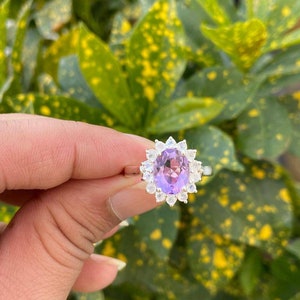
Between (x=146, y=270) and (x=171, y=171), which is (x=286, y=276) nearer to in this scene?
(x=146, y=270)

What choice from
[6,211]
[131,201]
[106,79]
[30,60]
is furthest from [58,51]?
[131,201]

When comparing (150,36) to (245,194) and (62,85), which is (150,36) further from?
(245,194)

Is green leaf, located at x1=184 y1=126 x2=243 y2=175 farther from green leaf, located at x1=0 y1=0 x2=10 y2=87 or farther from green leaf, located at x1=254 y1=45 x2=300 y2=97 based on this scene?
green leaf, located at x1=0 y1=0 x2=10 y2=87

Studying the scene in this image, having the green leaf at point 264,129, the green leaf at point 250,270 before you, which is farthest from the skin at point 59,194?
the green leaf at point 250,270

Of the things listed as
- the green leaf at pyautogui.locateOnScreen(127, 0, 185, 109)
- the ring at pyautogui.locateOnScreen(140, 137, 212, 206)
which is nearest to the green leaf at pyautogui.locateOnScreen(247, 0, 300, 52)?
the green leaf at pyautogui.locateOnScreen(127, 0, 185, 109)

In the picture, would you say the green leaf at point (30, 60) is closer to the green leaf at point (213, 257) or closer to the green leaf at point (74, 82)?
the green leaf at point (74, 82)

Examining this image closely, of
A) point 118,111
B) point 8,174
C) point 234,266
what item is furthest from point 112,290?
point 8,174
